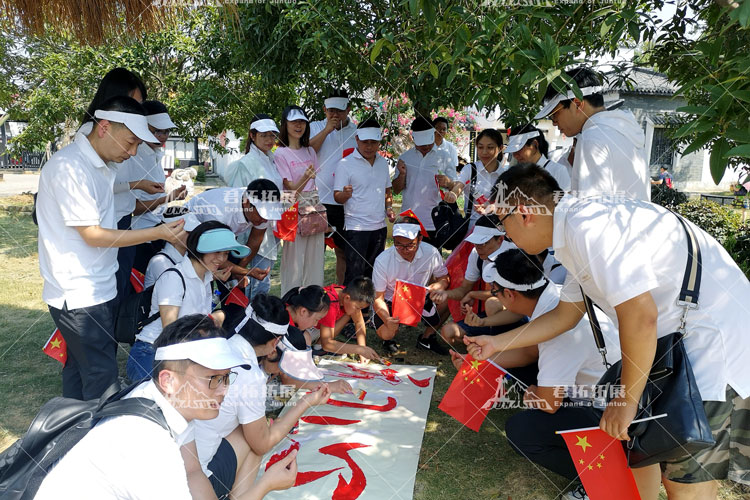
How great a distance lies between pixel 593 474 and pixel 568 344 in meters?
0.58

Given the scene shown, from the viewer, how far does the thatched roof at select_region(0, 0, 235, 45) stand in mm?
3354

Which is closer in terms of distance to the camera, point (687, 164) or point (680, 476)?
point (680, 476)

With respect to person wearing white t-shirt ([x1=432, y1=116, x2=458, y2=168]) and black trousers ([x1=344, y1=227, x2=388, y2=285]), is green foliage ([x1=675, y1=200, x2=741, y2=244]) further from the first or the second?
black trousers ([x1=344, y1=227, x2=388, y2=285])

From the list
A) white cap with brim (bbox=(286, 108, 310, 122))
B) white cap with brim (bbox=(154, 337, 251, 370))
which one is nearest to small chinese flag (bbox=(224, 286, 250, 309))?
white cap with brim (bbox=(286, 108, 310, 122))

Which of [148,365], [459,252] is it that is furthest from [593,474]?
[459,252]

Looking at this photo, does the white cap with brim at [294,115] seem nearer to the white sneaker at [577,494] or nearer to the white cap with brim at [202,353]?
the white cap with brim at [202,353]

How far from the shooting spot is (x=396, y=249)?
4.32 m

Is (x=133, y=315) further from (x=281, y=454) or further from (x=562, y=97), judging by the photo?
(x=562, y=97)

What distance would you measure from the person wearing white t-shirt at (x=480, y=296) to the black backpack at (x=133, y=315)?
180cm

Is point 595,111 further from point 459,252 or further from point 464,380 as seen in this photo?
point 459,252

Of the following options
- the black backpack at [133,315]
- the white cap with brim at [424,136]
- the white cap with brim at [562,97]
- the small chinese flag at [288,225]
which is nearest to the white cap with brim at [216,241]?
the black backpack at [133,315]

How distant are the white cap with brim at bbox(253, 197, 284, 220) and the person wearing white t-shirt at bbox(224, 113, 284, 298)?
41 cm

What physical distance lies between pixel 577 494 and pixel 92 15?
3849 millimetres

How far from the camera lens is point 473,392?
3.08 metres
